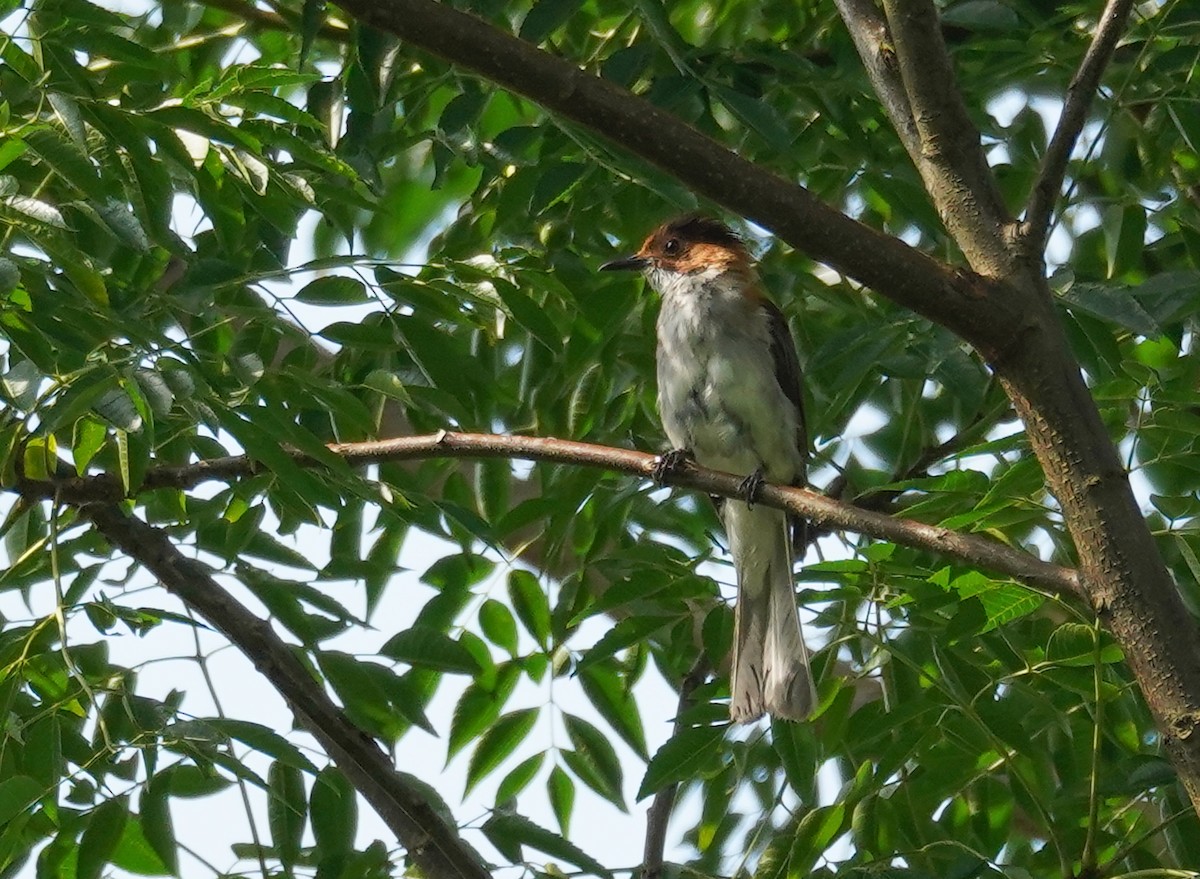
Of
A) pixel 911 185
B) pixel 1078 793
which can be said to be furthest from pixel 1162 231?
pixel 1078 793

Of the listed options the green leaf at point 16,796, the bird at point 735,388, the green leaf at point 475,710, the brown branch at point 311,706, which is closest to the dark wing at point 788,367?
the bird at point 735,388

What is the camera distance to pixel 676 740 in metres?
3.50

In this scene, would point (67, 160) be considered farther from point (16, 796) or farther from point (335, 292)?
point (16, 796)

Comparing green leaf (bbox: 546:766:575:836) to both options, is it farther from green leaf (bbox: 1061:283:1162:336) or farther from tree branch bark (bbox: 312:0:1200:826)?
green leaf (bbox: 1061:283:1162:336)

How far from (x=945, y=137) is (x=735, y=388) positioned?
2618 millimetres

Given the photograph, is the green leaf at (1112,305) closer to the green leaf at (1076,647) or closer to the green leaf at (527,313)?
the green leaf at (1076,647)

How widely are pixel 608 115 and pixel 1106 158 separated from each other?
2.15m

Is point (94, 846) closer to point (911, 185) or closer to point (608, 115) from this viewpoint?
point (608, 115)

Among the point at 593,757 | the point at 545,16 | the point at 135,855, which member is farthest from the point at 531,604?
the point at 545,16

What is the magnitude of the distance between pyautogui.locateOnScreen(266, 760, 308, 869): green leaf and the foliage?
0.04ft

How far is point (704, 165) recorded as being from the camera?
2729mm

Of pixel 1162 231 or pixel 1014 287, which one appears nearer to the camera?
pixel 1014 287

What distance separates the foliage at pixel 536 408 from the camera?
10.1ft

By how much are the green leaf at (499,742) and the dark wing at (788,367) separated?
1.96 m
